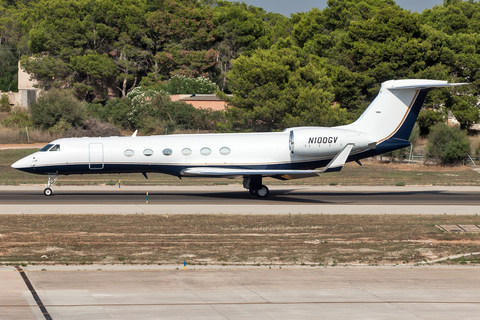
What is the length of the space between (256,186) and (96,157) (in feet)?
26.3

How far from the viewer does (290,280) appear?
12703mm

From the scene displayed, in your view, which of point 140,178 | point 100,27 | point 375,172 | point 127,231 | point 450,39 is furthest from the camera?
point 100,27

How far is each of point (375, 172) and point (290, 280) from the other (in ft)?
100.0

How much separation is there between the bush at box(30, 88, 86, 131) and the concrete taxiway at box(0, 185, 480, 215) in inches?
1094

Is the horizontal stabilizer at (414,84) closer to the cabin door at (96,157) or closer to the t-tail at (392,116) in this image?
the t-tail at (392,116)

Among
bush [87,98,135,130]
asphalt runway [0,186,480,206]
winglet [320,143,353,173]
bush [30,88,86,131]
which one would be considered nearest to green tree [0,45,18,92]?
bush [87,98,135,130]

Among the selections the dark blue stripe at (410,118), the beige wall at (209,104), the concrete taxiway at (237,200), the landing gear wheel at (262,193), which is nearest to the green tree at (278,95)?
the beige wall at (209,104)

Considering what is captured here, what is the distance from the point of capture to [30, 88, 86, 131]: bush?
192ft

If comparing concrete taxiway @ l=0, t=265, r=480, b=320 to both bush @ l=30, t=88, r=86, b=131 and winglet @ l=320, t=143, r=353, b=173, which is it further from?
bush @ l=30, t=88, r=86, b=131

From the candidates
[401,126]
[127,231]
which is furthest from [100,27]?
[127,231]

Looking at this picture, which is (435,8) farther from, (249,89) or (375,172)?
(375,172)

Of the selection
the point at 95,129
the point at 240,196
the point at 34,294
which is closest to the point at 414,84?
the point at 240,196

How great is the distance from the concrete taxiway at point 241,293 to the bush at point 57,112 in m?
47.5

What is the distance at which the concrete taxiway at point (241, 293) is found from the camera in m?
10.3
